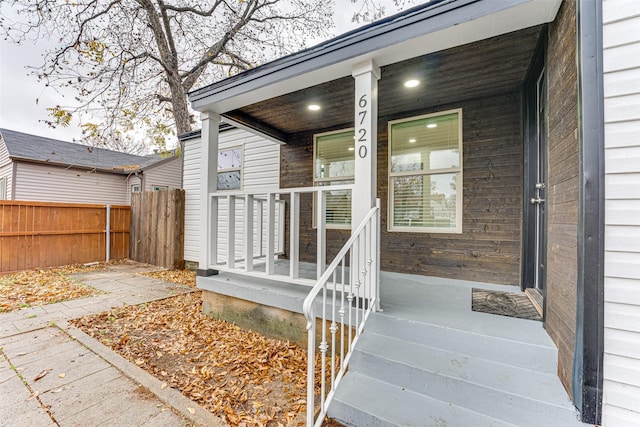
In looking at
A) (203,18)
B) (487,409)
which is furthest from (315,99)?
(203,18)

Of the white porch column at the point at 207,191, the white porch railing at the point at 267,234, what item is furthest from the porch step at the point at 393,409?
the white porch column at the point at 207,191

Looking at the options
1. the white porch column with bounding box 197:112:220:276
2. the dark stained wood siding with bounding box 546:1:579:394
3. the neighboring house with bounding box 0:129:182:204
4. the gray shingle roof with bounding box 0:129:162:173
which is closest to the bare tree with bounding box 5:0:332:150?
the neighboring house with bounding box 0:129:182:204

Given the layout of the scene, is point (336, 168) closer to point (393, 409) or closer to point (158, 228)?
point (393, 409)

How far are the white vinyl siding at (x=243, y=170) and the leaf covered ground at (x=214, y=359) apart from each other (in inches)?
78.5

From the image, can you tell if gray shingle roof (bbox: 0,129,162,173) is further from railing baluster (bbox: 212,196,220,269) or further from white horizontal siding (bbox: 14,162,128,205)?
railing baluster (bbox: 212,196,220,269)

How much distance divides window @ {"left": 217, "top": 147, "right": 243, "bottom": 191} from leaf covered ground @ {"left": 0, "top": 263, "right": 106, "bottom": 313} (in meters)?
3.03

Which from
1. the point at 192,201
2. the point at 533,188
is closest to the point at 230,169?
the point at 192,201

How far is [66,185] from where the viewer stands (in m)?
10.4

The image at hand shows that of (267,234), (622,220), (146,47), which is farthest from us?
(146,47)

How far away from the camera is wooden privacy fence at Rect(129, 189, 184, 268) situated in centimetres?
664

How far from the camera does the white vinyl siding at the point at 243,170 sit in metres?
5.36

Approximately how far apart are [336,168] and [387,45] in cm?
→ 254

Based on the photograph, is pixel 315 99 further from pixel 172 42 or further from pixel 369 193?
pixel 172 42

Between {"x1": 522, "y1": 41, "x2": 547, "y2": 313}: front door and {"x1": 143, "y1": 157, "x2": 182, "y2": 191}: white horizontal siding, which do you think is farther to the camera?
{"x1": 143, "y1": 157, "x2": 182, "y2": 191}: white horizontal siding
